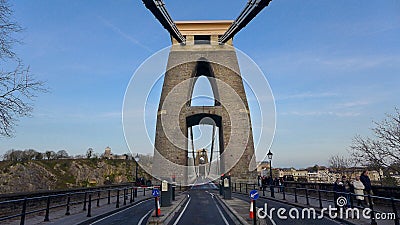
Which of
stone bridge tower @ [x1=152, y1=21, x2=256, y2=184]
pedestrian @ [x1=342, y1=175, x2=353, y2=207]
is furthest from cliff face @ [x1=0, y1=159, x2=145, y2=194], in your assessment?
pedestrian @ [x1=342, y1=175, x2=353, y2=207]

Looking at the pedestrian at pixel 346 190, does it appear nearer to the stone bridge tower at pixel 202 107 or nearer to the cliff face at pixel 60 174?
the stone bridge tower at pixel 202 107

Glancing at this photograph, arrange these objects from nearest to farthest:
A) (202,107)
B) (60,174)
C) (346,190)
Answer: (346,190) → (202,107) → (60,174)

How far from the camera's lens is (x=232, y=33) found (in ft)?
141

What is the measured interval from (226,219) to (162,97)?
32.1 m

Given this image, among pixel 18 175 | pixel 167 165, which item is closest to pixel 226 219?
pixel 167 165

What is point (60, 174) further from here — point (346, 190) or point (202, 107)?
point (346, 190)

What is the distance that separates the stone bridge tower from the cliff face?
2019 cm

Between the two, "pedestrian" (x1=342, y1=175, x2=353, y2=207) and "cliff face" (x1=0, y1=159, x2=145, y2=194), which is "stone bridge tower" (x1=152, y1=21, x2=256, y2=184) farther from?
"pedestrian" (x1=342, y1=175, x2=353, y2=207)

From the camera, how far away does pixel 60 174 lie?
78.4 meters

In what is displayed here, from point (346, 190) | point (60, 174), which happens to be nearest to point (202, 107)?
point (346, 190)

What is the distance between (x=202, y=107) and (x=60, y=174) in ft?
167

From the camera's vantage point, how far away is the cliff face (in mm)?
66250

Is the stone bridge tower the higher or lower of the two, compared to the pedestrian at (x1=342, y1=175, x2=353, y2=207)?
higher

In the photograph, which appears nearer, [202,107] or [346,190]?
[346,190]
